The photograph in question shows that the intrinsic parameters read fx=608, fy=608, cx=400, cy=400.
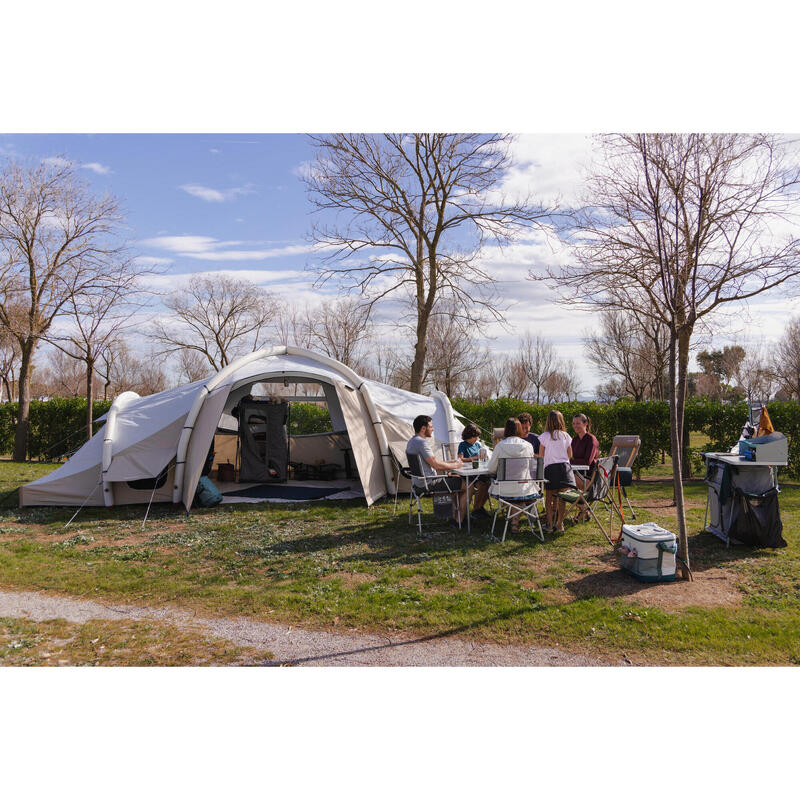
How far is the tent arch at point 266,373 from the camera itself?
826cm

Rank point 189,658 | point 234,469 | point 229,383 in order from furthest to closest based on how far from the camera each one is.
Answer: point 234,469 → point 229,383 → point 189,658

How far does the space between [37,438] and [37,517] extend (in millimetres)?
9536

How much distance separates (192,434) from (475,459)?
390 centimetres

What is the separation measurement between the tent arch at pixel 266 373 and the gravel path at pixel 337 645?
3.74 m

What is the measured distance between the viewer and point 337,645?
389 centimetres

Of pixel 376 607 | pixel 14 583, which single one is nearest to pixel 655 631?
pixel 376 607

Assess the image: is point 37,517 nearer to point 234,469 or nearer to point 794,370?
point 234,469

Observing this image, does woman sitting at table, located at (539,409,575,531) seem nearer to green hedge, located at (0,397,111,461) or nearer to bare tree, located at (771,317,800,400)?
green hedge, located at (0,397,111,461)

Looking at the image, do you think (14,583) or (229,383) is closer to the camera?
(14,583)

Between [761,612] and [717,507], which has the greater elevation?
[717,507]

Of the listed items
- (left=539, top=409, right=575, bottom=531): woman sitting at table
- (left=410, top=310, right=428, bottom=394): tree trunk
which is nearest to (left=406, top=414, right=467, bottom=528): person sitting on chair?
(left=539, top=409, right=575, bottom=531): woman sitting at table

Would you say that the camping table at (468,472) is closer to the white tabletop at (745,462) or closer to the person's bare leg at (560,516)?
the person's bare leg at (560,516)

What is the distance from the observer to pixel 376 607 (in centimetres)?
447

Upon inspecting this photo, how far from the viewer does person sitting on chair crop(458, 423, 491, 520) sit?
7.34m
